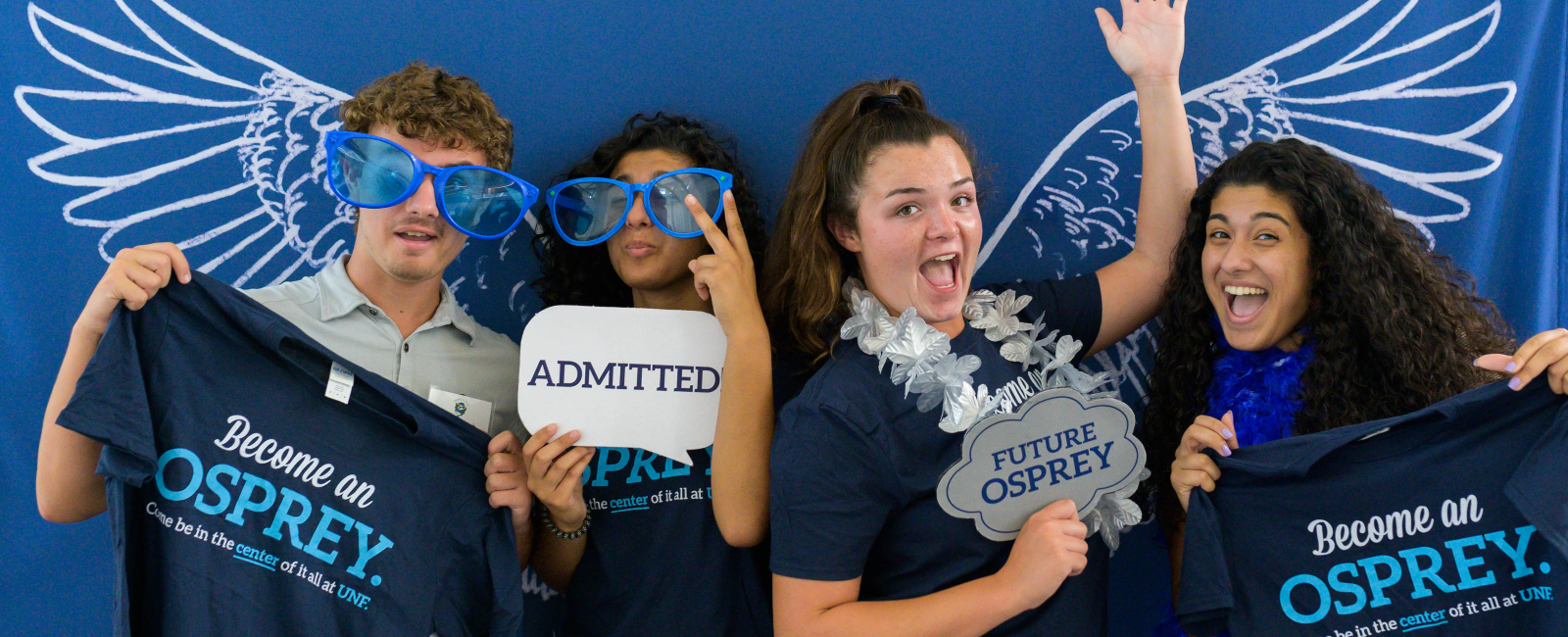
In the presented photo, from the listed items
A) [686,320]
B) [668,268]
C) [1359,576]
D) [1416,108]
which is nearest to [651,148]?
[668,268]

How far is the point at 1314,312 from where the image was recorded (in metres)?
1.73

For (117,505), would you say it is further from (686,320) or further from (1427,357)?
(1427,357)

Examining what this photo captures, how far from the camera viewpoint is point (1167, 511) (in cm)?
188

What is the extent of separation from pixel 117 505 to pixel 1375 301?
2141mm

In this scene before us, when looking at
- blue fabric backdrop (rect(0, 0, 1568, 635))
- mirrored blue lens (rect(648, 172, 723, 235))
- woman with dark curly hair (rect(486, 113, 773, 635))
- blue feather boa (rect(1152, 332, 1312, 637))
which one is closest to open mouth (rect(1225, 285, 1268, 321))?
blue feather boa (rect(1152, 332, 1312, 637))

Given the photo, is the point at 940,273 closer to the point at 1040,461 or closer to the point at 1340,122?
the point at 1040,461

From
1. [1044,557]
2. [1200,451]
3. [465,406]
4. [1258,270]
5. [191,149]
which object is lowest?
[1044,557]

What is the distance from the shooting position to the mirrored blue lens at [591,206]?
1.88 metres

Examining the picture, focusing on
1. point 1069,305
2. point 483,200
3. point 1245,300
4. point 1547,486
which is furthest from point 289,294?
→ point 1547,486

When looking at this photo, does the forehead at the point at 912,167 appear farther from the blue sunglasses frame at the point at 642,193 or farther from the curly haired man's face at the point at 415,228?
the curly haired man's face at the point at 415,228

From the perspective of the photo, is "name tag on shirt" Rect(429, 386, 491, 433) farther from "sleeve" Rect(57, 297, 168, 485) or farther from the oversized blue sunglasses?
"sleeve" Rect(57, 297, 168, 485)

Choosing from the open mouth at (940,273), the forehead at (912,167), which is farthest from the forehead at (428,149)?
the open mouth at (940,273)

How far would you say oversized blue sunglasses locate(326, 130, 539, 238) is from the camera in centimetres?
167

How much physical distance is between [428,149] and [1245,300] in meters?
1.55
